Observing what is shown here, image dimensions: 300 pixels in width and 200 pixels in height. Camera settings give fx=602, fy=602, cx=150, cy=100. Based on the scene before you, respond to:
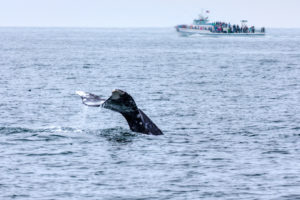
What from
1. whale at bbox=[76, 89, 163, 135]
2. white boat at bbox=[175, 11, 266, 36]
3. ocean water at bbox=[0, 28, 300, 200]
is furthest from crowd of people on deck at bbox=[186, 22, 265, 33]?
whale at bbox=[76, 89, 163, 135]

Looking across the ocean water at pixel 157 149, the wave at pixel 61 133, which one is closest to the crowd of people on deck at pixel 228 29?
the ocean water at pixel 157 149

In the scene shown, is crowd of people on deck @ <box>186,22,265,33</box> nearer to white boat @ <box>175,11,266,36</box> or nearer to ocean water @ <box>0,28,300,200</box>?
white boat @ <box>175,11,266,36</box>

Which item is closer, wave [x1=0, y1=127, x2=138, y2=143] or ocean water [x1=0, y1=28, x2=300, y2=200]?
ocean water [x1=0, y1=28, x2=300, y2=200]

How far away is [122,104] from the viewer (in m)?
17.5

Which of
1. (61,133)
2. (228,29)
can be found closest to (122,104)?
(61,133)

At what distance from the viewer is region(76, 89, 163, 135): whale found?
16.9m

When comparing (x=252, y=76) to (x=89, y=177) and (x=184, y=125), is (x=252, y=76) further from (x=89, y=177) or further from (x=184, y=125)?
(x=89, y=177)

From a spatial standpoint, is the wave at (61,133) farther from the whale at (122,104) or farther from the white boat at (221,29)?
the white boat at (221,29)

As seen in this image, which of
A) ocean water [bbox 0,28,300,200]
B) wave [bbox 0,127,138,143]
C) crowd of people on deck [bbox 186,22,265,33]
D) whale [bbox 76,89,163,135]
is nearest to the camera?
ocean water [bbox 0,28,300,200]

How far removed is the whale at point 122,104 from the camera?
55.5ft

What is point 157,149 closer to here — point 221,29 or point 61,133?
point 61,133

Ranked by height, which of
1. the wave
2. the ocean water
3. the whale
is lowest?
the ocean water

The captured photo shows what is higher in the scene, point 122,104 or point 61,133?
point 122,104

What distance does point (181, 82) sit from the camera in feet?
164
